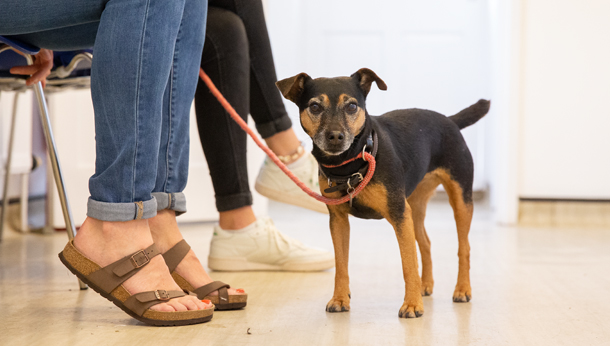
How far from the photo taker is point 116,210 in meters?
1.05

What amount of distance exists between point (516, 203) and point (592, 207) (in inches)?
14.7

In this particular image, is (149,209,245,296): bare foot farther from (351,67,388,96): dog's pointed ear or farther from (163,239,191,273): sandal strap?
(351,67,388,96): dog's pointed ear

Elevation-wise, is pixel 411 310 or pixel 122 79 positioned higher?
pixel 122 79

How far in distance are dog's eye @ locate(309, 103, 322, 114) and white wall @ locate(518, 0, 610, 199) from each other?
6.66 ft

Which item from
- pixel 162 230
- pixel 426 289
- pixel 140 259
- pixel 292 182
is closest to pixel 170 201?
pixel 162 230

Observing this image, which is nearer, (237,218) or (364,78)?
(364,78)

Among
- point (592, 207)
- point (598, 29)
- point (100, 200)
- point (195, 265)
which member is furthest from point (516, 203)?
point (100, 200)

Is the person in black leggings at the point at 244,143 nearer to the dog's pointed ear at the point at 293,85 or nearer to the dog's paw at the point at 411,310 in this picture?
the dog's pointed ear at the point at 293,85

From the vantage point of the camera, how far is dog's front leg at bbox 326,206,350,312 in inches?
50.3

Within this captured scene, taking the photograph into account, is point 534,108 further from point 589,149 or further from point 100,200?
point 100,200

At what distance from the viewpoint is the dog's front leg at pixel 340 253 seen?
128 cm

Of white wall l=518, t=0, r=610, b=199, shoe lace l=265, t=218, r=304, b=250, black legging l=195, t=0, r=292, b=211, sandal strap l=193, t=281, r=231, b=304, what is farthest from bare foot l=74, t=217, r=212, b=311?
white wall l=518, t=0, r=610, b=199

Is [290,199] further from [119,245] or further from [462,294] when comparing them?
[119,245]

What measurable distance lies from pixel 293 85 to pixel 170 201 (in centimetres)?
38
